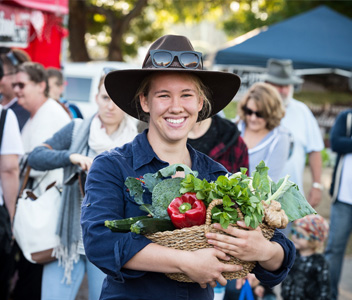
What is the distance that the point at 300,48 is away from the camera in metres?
12.4

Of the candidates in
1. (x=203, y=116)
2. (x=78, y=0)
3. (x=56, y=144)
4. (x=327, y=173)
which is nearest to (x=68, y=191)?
(x=56, y=144)

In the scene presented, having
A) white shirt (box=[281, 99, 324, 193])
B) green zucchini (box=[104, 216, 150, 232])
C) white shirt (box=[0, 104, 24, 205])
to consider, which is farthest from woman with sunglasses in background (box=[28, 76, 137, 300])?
white shirt (box=[281, 99, 324, 193])

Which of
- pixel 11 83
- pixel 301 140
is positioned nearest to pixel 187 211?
pixel 301 140

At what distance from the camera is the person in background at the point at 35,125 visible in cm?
432

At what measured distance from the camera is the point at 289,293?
479cm

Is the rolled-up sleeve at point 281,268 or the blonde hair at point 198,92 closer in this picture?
the rolled-up sleeve at point 281,268

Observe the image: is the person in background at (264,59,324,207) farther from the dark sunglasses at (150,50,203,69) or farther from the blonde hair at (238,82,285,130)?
the dark sunglasses at (150,50,203,69)

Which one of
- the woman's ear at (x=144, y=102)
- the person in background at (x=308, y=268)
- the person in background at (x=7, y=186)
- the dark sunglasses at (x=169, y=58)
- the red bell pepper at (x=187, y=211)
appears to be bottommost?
the person in background at (x=308, y=268)

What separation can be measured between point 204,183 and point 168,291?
50 cm

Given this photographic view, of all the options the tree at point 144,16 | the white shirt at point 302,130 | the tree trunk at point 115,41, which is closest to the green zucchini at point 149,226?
the white shirt at point 302,130

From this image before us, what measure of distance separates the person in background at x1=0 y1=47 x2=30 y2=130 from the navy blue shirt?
3343 mm

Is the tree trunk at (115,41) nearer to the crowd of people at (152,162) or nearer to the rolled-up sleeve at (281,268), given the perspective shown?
the crowd of people at (152,162)

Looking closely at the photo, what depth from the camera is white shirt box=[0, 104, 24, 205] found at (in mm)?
3934

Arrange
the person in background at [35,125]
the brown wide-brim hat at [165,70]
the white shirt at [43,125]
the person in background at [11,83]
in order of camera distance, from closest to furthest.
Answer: the brown wide-brim hat at [165,70]
the person in background at [35,125]
the white shirt at [43,125]
the person in background at [11,83]
